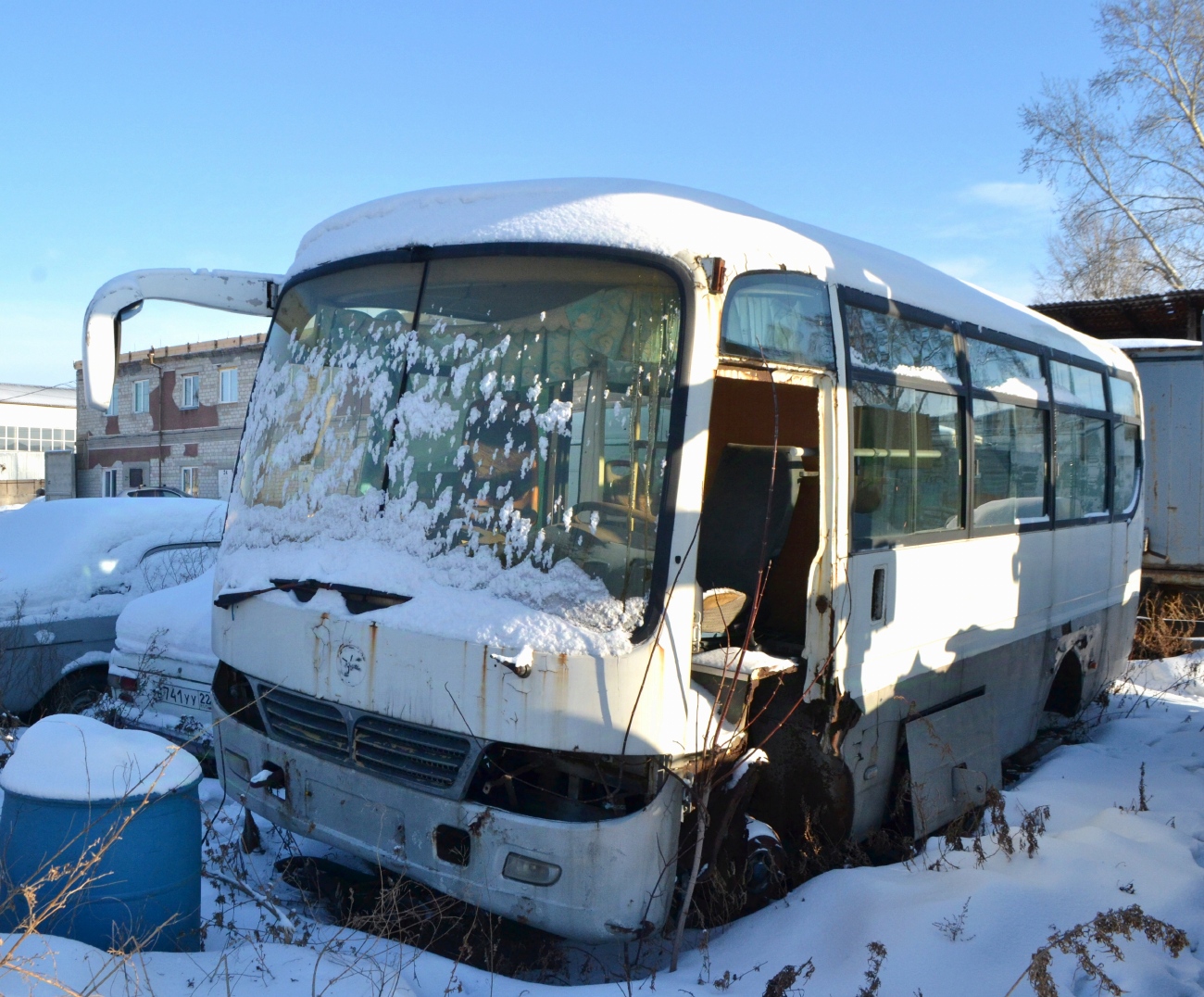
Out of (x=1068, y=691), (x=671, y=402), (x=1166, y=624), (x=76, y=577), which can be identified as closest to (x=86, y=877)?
(x=671, y=402)

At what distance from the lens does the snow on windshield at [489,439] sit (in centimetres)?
373

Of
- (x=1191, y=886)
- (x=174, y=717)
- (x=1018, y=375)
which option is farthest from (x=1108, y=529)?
(x=174, y=717)

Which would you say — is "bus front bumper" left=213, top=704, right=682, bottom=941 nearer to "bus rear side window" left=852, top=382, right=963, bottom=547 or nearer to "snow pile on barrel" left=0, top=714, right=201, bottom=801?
"snow pile on barrel" left=0, top=714, right=201, bottom=801

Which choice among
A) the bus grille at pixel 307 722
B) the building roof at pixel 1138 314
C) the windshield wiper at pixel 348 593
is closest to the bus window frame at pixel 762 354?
the windshield wiper at pixel 348 593

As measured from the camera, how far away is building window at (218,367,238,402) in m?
33.2

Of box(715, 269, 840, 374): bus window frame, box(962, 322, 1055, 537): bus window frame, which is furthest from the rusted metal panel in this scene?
box(715, 269, 840, 374): bus window frame

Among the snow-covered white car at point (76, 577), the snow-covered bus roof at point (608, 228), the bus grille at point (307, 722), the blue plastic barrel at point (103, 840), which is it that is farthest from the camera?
the snow-covered white car at point (76, 577)

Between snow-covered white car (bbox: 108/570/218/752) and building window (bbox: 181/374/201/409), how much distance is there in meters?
30.3

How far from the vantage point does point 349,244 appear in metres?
4.52

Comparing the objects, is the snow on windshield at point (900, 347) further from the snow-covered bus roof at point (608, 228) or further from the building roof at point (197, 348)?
the building roof at point (197, 348)

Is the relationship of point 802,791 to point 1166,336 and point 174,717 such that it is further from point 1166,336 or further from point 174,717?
point 1166,336

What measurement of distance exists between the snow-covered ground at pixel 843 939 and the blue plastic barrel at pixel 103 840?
0.96 ft

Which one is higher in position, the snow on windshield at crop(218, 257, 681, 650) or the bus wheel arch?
the snow on windshield at crop(218, 257, 681, 650)

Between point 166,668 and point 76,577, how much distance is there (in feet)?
4.84
